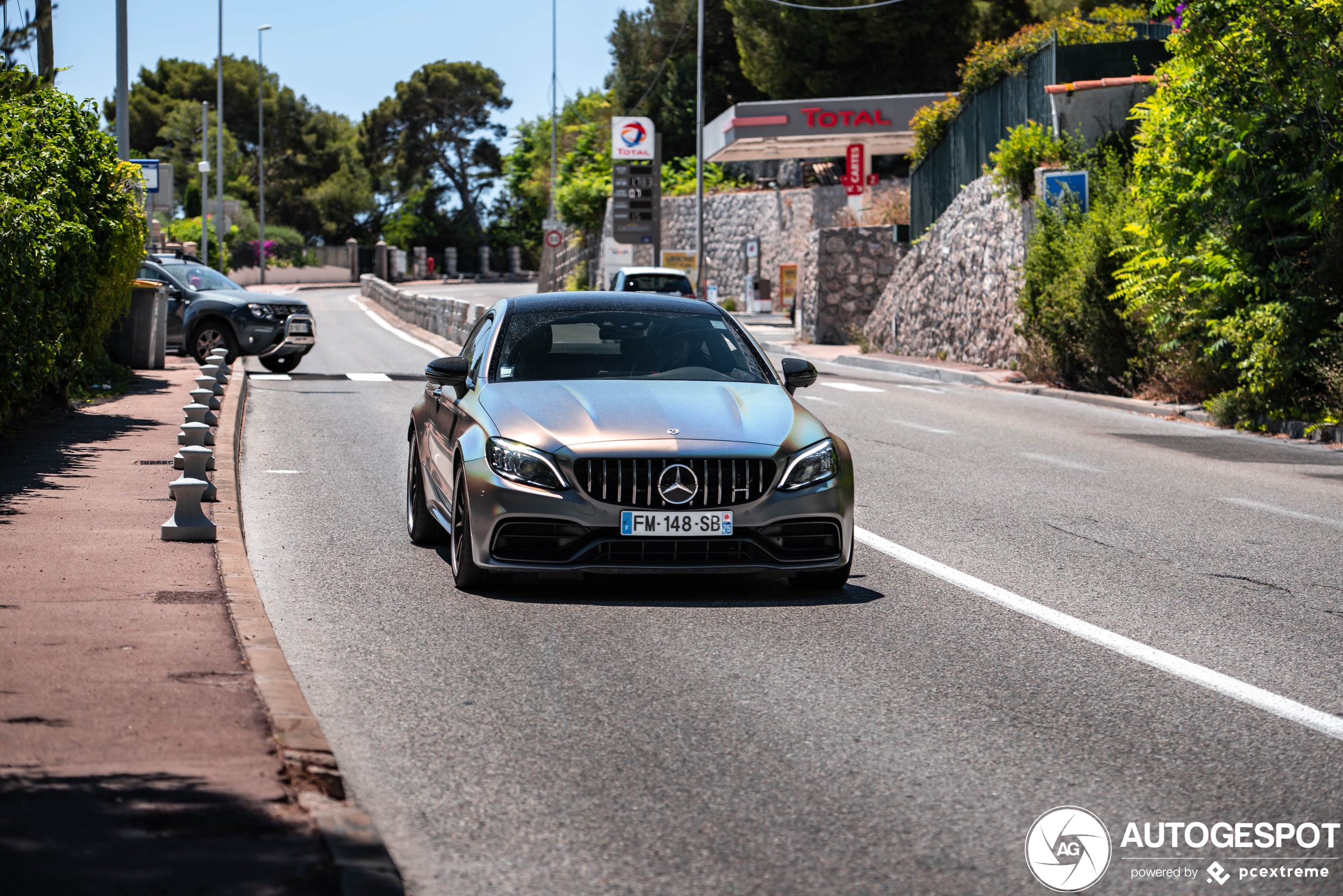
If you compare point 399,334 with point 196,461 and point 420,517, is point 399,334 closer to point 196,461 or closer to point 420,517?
point 196,461

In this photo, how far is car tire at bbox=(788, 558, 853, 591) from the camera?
8086 millimetres

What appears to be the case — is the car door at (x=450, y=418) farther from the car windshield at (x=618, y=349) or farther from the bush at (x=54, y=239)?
the bush at (x=54, y=239)

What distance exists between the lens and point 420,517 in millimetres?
9523

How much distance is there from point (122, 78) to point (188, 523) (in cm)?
1682

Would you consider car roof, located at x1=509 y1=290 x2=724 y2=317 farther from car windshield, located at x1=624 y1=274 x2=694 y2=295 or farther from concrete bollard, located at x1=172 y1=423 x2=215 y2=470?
car windshield, located at x1=624 y1=274 x2=694 y2=295

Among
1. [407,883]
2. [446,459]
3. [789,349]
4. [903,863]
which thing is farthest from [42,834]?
[789,349]

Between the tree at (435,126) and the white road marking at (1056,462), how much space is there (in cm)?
9797

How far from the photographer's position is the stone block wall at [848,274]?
132 ft

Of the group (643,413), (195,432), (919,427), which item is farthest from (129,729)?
(919,427)

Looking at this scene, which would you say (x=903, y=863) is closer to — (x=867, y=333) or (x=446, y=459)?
(x=446, y=459)

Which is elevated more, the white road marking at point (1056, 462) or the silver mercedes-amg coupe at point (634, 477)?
the silver mercedes-amg coupe at point (634, 477)

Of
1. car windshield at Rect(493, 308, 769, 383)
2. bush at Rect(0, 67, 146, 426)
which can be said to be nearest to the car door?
car windshield at Rect(493, 308, 769, 383)

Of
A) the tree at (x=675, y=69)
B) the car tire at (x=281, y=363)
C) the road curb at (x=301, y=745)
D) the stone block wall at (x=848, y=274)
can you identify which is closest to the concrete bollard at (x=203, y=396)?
the road curb at (x=301, y=745)

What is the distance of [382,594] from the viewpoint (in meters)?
8.03
